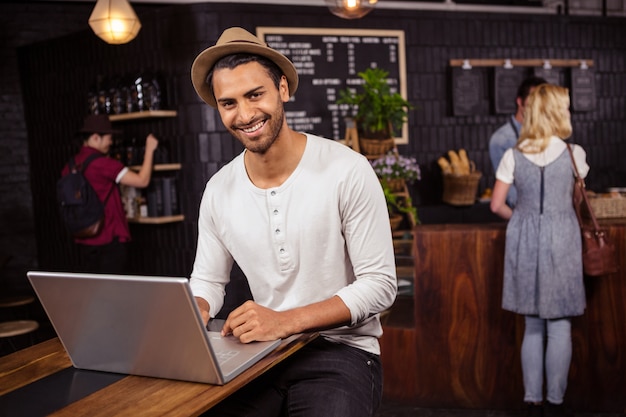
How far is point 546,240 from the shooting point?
317cm

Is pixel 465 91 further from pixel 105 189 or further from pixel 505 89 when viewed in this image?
pixel 105 189

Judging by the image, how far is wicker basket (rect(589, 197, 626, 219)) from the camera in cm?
352

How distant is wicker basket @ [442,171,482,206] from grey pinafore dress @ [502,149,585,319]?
117 inches

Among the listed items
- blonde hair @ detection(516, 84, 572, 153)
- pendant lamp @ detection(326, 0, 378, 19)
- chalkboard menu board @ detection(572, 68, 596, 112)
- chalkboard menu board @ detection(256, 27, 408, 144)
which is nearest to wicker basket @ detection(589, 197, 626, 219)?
blonde hair @ detection(516, 84, 572, 153)

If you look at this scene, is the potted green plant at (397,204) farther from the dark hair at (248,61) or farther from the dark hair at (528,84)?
the dark hair at (248,61)

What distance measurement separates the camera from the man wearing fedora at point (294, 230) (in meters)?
1.75

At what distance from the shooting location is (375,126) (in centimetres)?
539

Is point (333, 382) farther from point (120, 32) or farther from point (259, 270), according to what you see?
point (120, 32)

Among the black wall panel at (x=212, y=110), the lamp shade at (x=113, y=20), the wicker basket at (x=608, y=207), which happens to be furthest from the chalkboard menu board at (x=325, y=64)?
the wicker basket at (x=608, y=207)

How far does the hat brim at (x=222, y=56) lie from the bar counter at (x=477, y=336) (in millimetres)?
1767

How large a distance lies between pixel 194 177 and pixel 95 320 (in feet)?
14.0

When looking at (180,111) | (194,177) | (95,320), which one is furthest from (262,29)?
(95,320)

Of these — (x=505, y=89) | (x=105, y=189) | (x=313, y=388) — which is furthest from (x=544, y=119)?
(x=505, y=89)

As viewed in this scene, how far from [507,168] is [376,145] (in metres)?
2.20
